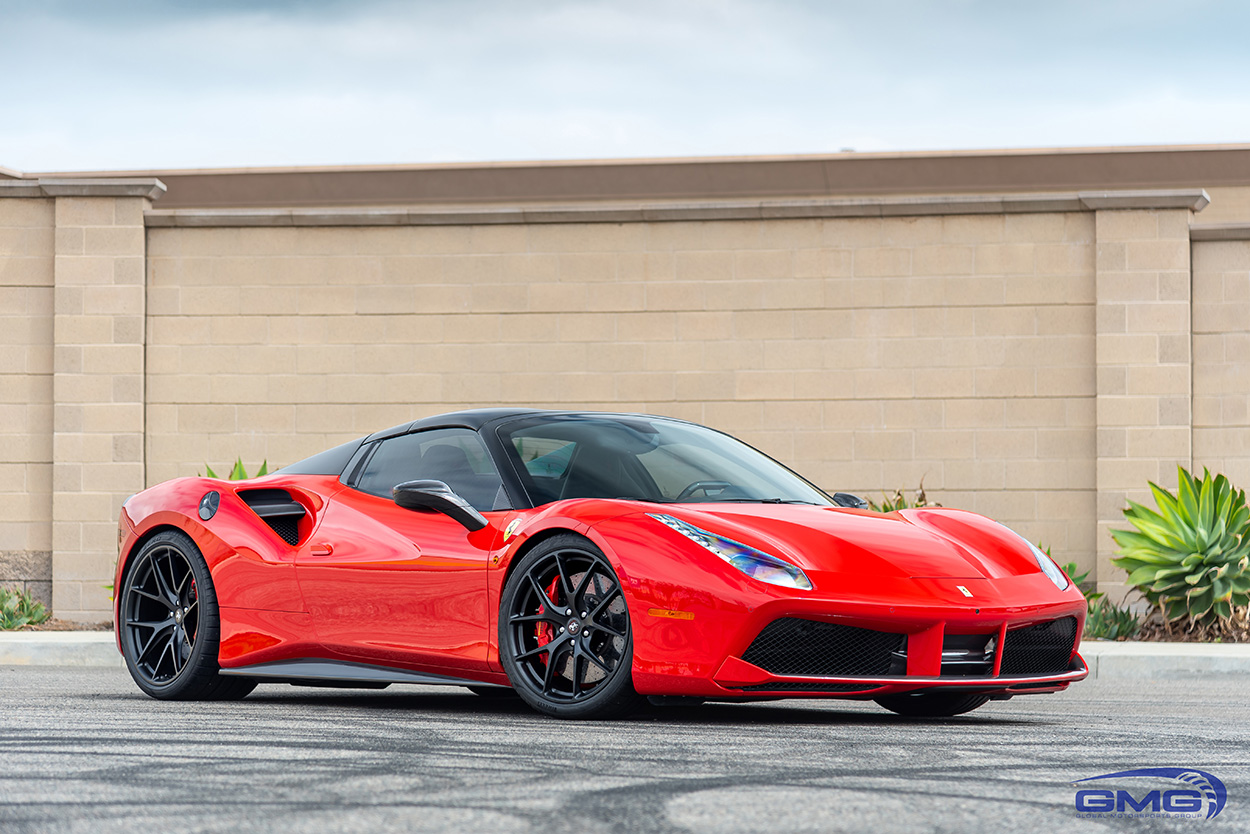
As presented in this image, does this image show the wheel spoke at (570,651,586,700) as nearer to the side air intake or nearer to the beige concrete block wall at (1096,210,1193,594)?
the side air intake

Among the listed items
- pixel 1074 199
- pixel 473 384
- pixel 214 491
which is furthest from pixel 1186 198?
pixel 214 491

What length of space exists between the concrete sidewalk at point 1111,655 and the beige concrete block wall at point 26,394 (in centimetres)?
197

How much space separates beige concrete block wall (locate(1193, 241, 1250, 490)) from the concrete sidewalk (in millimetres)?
2498

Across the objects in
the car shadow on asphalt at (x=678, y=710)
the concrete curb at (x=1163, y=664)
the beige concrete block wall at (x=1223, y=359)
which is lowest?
the concrete curb at (x=1163, y=664)

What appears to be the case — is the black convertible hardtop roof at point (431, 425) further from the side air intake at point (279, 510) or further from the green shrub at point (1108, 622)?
the green shrub at point (1108, 622)

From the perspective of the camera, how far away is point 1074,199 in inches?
518

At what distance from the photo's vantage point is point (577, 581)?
581 centimetres

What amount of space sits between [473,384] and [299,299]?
1.76 meters

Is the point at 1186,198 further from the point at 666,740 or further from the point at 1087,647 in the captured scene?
the point at 666,740

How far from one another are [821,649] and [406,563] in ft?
6.00

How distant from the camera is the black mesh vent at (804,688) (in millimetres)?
5367

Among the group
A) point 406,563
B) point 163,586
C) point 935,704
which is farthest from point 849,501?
point 163,586

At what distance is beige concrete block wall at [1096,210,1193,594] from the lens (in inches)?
506

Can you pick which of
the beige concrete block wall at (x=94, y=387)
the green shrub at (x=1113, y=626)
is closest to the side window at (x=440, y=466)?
the green shrub at (x=1113, y=626)
